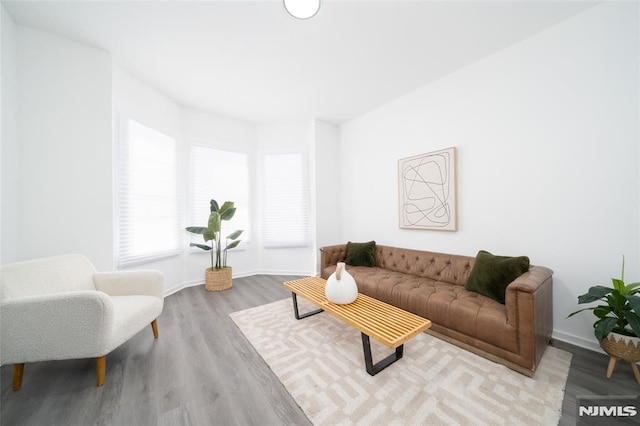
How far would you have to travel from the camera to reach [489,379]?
1.56 meters

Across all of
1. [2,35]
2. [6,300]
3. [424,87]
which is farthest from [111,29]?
[424,87]

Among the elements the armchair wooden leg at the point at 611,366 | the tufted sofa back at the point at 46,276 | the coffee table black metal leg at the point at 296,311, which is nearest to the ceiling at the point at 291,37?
the tufted sofa back at the point at 46,276

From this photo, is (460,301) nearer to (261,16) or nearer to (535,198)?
(535,198)

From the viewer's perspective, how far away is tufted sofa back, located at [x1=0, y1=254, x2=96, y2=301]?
1.53 metres

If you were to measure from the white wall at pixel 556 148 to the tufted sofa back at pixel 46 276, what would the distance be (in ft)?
12.4

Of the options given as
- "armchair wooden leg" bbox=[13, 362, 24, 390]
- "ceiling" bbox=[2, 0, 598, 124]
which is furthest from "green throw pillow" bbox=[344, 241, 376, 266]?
"armchair wooden leg" bbox=[13, 362, 24, 390]

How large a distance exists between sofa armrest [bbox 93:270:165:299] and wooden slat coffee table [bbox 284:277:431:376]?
5.00 feet

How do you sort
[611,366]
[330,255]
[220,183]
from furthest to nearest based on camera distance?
[220,183]
[330,255]
[611,366]

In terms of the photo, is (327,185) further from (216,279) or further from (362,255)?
(216,279)

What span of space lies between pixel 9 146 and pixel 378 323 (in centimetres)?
341

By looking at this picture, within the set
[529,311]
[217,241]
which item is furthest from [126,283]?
[529,311]

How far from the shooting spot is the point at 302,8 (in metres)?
1.82

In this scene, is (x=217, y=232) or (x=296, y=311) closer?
(x=296, y=311)

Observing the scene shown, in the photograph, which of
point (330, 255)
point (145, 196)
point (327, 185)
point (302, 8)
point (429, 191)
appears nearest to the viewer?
point (302, 8)
